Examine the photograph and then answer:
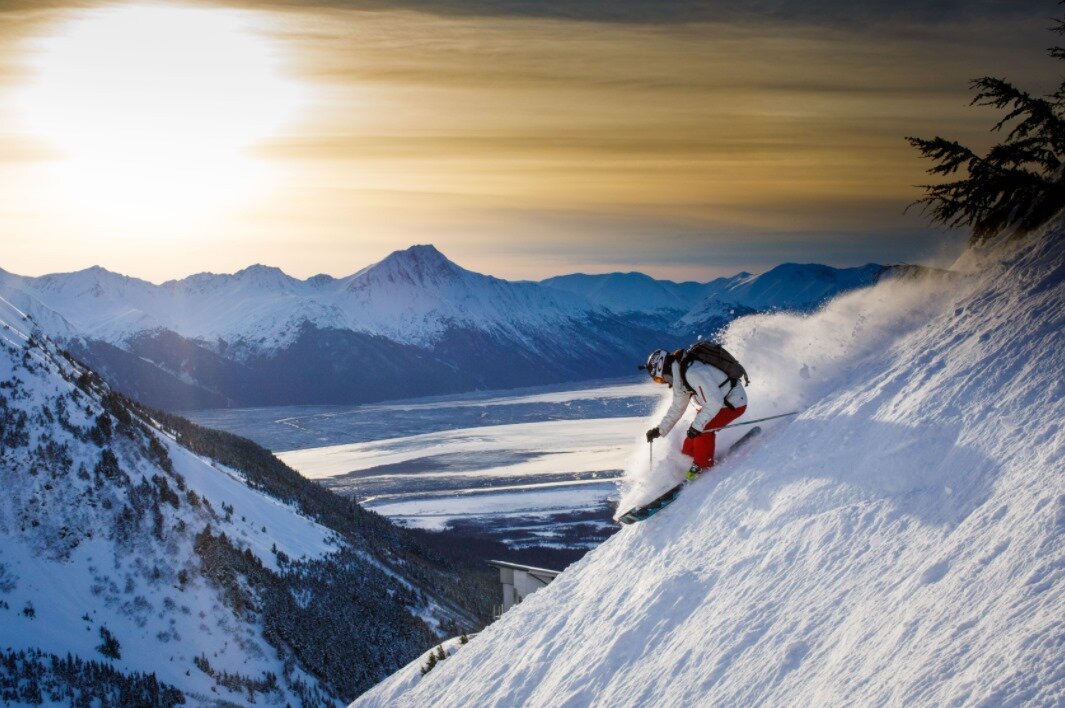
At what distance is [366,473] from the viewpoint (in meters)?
143

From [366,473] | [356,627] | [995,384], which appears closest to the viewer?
[995,384]

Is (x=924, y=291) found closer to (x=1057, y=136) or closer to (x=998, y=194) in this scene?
(x=998, y=194)

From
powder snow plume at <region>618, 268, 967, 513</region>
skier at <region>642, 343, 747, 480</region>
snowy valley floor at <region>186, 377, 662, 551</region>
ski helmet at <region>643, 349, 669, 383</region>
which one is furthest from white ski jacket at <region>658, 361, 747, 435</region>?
snowy valley floor at <region>186, 377, 662, 551</region>

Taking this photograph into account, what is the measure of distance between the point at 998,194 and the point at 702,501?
22.8ft

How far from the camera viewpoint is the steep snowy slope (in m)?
31.6

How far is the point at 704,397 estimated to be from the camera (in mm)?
11688

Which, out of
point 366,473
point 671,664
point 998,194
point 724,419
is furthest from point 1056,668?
point 366,473

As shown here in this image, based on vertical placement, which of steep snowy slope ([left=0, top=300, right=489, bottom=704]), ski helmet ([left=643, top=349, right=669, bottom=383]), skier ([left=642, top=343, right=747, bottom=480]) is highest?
ski helmet ([left=643, top=349, right=669, bottom=383])

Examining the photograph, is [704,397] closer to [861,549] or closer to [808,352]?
[808,352]

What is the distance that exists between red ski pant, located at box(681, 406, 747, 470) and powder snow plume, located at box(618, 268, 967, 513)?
13.0 inches

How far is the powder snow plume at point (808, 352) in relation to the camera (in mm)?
12023

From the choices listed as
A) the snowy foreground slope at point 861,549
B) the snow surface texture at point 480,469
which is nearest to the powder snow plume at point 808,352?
the snowy foreground slope at point 861,549

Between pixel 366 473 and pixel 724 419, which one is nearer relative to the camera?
pixel 724 419

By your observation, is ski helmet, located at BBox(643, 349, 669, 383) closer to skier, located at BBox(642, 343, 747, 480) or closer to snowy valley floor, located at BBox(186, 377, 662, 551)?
skier, located at BBox(642, 343, 747, 480)
